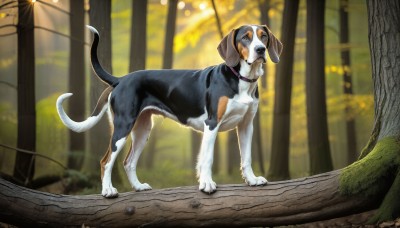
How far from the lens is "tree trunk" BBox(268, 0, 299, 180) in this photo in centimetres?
918

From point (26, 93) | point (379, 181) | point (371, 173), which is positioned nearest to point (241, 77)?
point (371, 173)

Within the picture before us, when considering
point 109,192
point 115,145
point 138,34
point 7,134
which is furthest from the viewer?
point 138,34

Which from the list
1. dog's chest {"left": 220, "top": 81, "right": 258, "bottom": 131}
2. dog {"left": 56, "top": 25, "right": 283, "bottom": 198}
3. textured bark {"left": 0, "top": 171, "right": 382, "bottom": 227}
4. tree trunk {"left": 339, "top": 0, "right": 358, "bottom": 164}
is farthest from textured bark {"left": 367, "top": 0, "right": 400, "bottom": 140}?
tree trunk {"left": 339, "top": 0, "right": 358, "bottom": 164}

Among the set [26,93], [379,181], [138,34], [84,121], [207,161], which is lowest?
[379,181]

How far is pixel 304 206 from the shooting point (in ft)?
16.1

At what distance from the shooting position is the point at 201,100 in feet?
17.5

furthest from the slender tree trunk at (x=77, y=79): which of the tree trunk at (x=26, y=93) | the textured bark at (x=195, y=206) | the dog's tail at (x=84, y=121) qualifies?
the textured bark at (x=195, y=206)

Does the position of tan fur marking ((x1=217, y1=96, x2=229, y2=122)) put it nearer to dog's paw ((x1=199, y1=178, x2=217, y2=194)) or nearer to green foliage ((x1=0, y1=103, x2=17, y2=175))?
dog's paw ((x1=199, y1=178, x2=217, y2=194))

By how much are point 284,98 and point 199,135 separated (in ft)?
19.8

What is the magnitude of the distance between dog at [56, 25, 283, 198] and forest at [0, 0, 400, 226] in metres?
0.44

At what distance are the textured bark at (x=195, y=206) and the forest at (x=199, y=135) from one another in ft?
0.04

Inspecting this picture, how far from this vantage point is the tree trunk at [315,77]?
28.5 ft

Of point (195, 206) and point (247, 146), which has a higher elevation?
point (247, 146)

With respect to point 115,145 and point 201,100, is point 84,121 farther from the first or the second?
point 201,100
